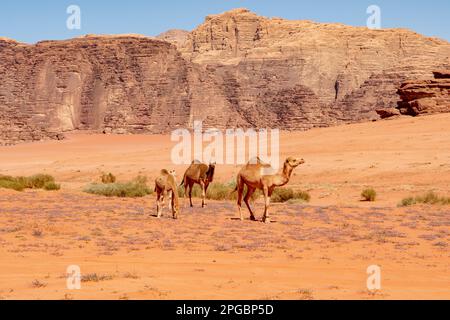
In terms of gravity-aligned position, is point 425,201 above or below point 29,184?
below

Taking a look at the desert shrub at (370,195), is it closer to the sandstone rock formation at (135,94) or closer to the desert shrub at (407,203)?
the desert shrub at (407,203)

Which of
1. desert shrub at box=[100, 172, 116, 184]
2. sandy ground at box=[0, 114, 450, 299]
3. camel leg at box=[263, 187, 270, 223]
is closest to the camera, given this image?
sandy ground at box=[0, 114, 450, 299]

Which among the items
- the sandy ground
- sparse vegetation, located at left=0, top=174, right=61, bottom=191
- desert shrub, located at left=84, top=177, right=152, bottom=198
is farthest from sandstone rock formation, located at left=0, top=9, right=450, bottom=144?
the sandy ground

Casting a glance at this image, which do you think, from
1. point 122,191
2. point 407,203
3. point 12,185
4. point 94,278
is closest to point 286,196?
point 407,203

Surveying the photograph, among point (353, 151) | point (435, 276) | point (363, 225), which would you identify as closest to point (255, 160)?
point (363, 225)

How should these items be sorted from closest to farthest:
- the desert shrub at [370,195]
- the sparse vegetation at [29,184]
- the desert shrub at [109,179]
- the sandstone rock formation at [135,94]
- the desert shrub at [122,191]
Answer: the desert shrub at [122,191]
the desert shrub at [370,195]
the sparse vegetation at [29,184]
the desert shrub at [109,179]
the sandstone rock formation at [135,94]

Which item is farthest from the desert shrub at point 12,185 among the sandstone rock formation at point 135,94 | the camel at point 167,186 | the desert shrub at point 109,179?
the sandstone rock formation at point 135,94

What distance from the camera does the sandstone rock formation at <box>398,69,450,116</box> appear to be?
241 feet

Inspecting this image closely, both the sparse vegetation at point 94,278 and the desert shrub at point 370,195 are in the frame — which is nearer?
the sparse vegetation at point 94,278

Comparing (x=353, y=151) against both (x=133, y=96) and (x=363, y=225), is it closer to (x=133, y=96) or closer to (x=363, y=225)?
(x=363, y=225)

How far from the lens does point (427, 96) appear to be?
246 feet

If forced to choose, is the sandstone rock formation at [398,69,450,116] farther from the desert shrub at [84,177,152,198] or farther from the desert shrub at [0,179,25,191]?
the desert shrub at [0,179,25,191]

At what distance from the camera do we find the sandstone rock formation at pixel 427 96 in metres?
73.4

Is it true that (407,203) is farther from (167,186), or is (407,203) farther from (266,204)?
(167,186)
